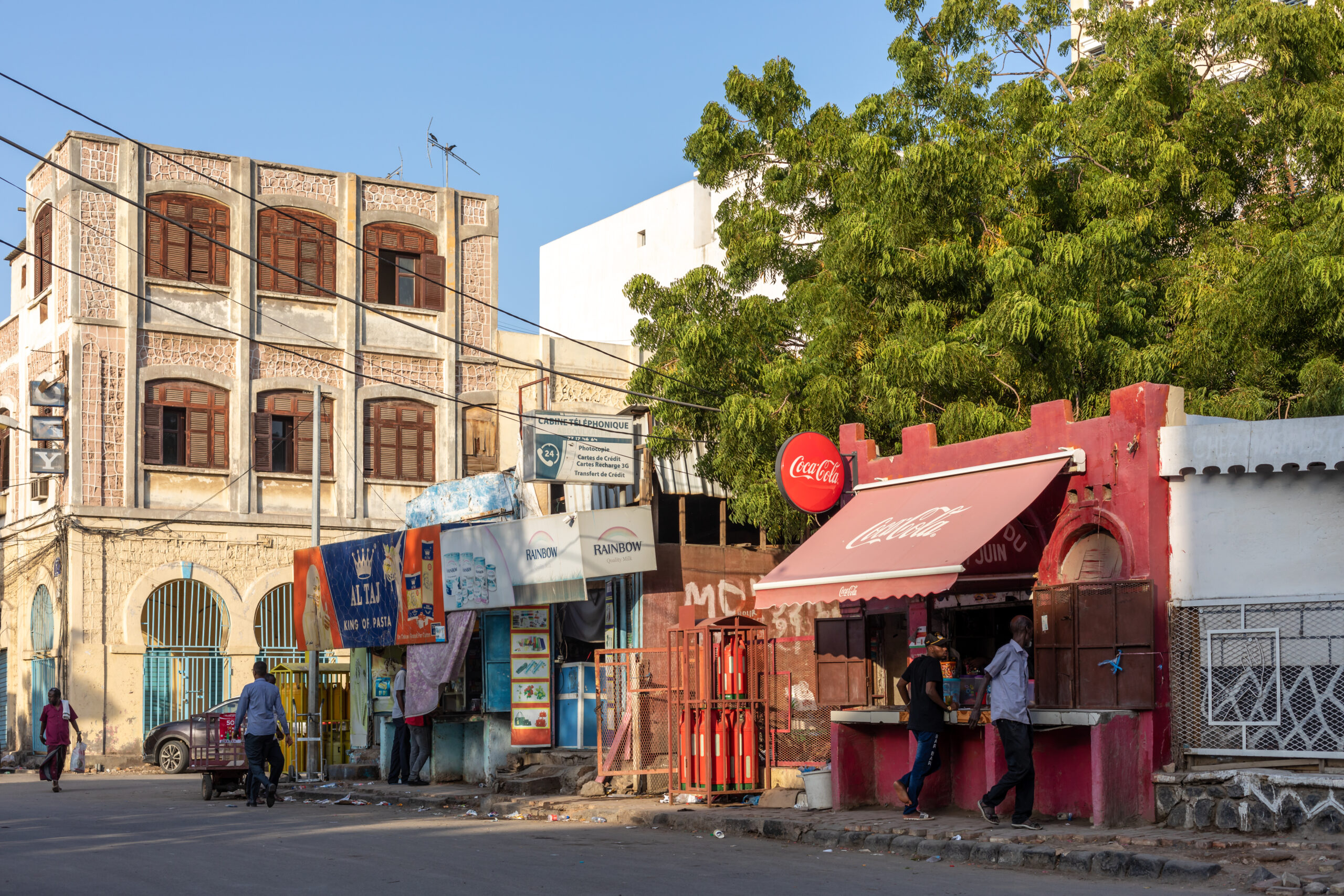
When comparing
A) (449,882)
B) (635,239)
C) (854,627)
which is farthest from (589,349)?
(449,882)

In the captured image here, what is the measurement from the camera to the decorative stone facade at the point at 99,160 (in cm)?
3033

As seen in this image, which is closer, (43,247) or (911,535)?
(911,535)

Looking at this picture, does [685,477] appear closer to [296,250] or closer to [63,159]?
[296,250]

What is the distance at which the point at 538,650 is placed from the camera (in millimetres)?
20469

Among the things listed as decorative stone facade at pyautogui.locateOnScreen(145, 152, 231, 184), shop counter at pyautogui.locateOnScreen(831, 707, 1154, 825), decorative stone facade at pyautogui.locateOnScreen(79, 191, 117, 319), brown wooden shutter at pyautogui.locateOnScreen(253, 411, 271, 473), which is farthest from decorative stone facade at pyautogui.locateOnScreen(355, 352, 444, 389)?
shop counter at pyautogui.locateOnScreen(831, 707, 1154, 825)

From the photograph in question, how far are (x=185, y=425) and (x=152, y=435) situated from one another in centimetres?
70

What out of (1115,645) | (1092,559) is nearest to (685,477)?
(1092,559)

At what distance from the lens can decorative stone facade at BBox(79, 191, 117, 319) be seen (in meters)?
30.2

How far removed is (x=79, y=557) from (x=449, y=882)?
2163 cm

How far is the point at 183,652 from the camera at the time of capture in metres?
30.6

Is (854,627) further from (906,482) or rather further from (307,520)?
(307,520)

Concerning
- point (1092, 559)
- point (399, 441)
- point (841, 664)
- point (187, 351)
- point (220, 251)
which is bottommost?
point (841, 664)

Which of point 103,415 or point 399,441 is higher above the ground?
point 103,415

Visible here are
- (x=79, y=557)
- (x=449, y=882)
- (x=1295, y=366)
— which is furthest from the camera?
(x=79, y=557)
